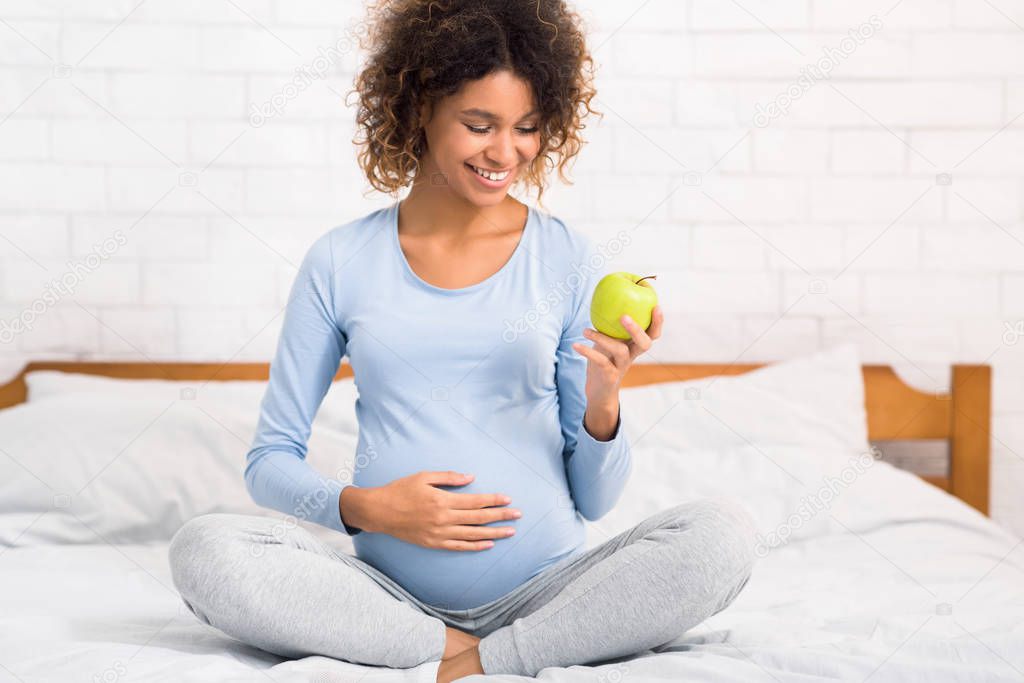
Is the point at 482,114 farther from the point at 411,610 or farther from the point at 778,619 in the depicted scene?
the point at 778,619

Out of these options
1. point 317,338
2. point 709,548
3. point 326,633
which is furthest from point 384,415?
point 709,548

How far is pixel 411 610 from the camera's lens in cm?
109

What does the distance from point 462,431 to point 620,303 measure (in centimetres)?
24

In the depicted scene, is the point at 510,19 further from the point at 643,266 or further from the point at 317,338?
the point at 643,266

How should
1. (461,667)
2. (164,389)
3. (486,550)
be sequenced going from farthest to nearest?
1. (164,389)
2. (486,550)
3. (461,667)

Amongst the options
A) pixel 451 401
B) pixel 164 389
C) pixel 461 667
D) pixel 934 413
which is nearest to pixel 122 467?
pixel 164 389

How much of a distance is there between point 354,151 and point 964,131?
1.28 metres

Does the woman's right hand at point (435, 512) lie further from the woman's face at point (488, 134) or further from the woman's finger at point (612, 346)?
the woman's face at point (488, 134)

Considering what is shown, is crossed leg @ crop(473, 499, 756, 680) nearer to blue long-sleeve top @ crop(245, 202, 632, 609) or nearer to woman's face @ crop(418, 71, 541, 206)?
blue long-sleeve top @ crop(245, 202, 632, 609)

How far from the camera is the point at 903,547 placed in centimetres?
159

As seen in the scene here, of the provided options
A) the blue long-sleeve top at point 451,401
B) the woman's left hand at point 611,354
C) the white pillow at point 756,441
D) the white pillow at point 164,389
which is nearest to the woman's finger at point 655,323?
the woman's left hand at point 611,354

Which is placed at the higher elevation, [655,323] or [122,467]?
[655,323]

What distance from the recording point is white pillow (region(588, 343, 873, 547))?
1.66 metres

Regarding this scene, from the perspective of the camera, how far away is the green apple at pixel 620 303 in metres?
1.11
